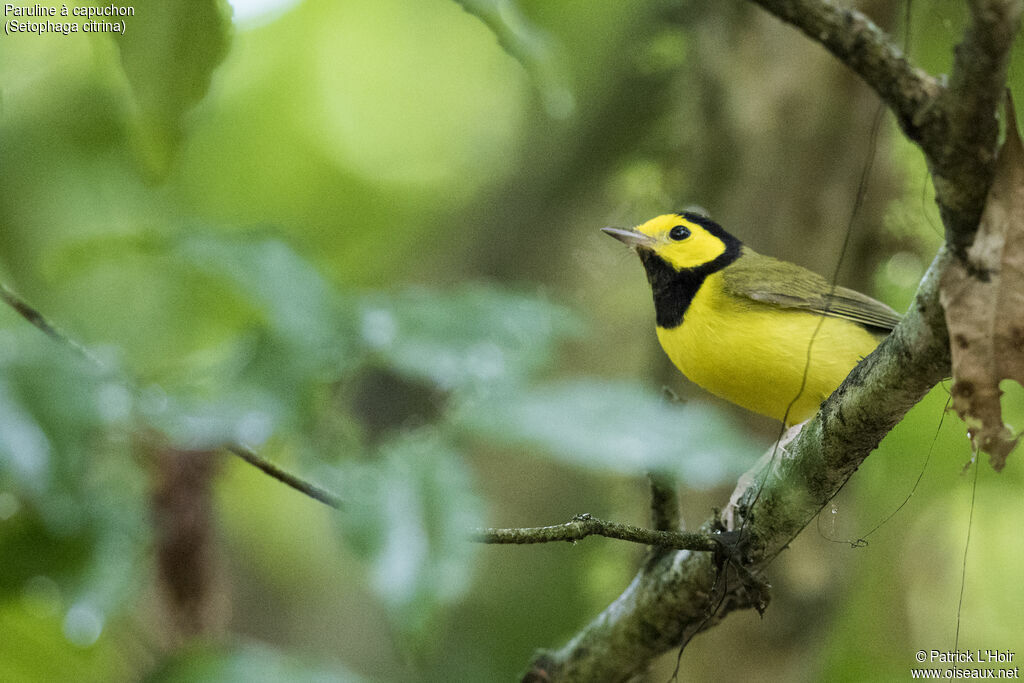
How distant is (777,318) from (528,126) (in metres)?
3.61

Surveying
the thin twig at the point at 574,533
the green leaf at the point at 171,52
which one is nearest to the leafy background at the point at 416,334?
the green leaf at the point at 171,52

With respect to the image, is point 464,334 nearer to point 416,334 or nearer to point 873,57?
point 416,334

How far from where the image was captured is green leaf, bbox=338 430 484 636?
5.92 ft

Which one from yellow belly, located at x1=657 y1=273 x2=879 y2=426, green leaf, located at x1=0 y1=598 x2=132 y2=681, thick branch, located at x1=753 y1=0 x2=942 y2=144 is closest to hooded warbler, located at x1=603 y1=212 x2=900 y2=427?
yellow belly, located at x1=657 y1=273 x2=879 y2=426

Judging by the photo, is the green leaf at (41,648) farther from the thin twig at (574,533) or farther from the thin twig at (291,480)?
the thin twig at (574,533)

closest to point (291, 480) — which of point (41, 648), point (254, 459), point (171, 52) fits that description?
point (254, 459)

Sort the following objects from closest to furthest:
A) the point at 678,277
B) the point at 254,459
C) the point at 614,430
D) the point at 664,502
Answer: the point at 254,459 < the point at 664,502 < the point at 614,430 < the point at 678,277

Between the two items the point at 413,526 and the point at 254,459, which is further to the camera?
the point at 413,526

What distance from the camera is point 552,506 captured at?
5.09 meters

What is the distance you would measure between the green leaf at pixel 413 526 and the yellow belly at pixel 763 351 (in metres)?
1.00

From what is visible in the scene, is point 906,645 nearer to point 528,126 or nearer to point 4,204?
point 528,126

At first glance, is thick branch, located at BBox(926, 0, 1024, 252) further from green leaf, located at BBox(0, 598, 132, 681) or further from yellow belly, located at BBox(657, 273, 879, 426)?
green leaf, located at BBox(0, 598, 132, 681)

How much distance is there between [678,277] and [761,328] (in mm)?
452

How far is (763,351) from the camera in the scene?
279 centimetres
